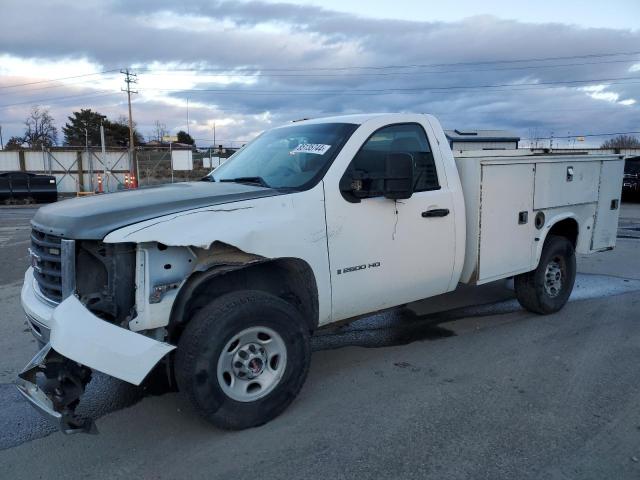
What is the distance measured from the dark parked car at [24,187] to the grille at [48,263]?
26094 millimetres

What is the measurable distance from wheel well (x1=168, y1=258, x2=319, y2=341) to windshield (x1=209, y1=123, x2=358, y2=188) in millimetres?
636

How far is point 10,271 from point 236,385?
690 centimetres

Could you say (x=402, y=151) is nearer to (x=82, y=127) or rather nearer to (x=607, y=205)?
(x=607, y=205)

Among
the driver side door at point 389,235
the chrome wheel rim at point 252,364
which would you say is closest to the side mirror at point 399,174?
the driver side door at point 389,235

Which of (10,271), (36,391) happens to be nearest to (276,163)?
(36,391)

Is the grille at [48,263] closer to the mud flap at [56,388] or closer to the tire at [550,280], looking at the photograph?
the mud flap at [56,388]

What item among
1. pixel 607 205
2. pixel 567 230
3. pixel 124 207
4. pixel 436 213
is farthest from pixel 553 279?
pixel 124 207

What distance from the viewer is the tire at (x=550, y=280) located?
5.77 meters

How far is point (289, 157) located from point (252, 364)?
5.59 ft

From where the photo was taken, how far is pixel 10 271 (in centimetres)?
863

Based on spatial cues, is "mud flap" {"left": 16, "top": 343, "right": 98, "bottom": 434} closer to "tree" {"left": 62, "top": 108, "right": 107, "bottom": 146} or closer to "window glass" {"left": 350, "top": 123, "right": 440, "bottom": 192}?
"window glass" {"left": 350, "top": 123, "right": 440, "bottom": 192}

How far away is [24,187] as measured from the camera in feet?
86.2

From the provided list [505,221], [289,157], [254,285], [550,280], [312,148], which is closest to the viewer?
[254,285]

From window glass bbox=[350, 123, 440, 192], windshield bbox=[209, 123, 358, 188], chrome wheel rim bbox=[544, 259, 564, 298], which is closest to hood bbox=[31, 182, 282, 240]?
windshield bbox=[209, 123, 358, 188]
